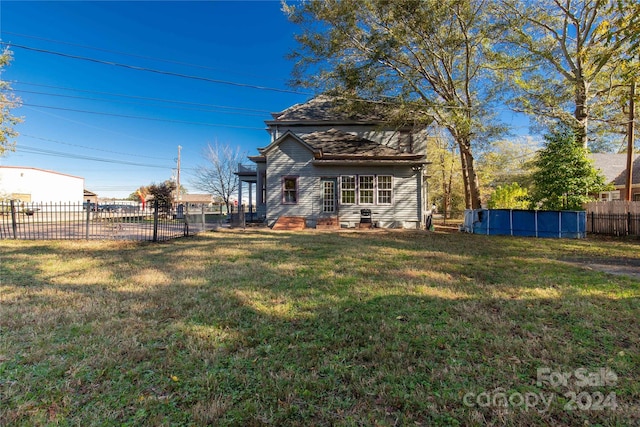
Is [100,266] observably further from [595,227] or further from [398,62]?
[595,227]

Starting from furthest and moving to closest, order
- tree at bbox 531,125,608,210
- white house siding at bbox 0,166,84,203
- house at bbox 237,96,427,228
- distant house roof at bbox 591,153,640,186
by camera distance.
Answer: white house siding at bbox 0,166,84,203 → distant house roof at bbox 591,153,640,186 → house at bbox 237,96,427,228 → tree at bbox 531,125,608,210

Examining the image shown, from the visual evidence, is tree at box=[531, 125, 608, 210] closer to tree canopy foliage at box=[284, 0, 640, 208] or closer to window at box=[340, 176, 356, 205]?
tree canopy foliage at box=[284, 0, 640, 208]

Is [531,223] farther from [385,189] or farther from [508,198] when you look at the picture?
[508,198]

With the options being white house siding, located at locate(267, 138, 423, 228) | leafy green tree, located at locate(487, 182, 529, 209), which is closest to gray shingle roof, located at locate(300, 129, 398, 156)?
white house siding, located at locate(267, 138, 423, 228)

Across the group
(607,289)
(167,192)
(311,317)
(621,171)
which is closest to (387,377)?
(311,317)

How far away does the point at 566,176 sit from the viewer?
12.4 m

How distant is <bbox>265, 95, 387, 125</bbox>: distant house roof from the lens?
18.2 metres

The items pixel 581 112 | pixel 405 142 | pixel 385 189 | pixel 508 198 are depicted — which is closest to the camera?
pixel 581 112

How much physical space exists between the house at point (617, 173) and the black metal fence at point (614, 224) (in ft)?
40.8

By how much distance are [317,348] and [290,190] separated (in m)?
14.1

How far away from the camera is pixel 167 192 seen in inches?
1287

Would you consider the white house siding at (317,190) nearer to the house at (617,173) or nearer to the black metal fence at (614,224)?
the black metal fence at (614,224)

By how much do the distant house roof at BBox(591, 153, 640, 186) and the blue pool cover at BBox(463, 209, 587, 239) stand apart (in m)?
15.4

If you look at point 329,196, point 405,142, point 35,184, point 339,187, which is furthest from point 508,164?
point 35,184
